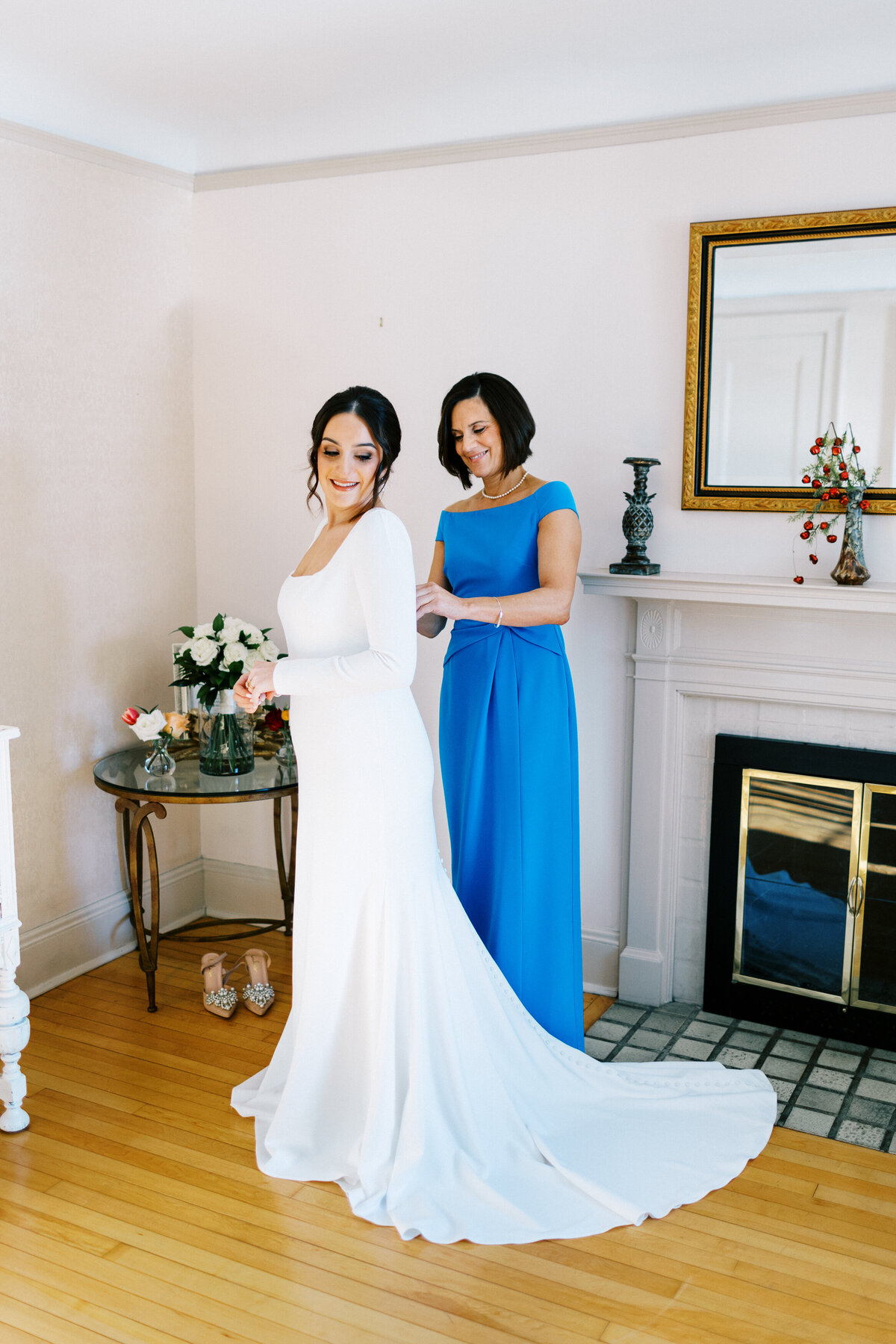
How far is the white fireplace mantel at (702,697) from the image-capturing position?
3.03m

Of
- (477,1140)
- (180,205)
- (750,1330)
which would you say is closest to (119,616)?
(180,205)

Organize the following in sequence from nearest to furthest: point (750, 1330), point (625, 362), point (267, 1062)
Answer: point (750, 1330)
point (267, 1062)
point (625, 362)

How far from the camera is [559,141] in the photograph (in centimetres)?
323

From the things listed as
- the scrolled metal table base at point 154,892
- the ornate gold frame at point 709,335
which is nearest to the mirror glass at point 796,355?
the ornate gold frame at point 709,335

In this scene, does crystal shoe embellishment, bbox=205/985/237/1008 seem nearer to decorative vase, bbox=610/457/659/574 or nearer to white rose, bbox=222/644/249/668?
white rose, bbox=222/644/249/668

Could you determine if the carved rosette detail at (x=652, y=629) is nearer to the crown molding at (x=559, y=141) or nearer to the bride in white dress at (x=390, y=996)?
the bride in white dress at (x=390, y=996)

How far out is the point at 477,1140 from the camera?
2.39 metres

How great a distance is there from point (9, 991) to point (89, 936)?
1030 mm

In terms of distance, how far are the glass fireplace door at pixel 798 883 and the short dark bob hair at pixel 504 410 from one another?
1.22m

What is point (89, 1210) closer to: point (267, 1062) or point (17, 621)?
point (267, 1062)

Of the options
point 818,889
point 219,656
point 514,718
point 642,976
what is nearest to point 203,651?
point 219,656

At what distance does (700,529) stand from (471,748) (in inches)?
39.6

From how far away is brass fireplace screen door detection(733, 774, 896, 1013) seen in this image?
3133 mm

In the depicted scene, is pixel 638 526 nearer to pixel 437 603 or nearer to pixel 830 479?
pixel 830 479
